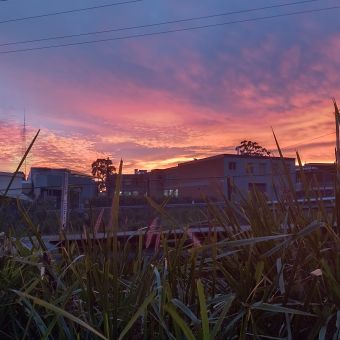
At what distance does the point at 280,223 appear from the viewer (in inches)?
105

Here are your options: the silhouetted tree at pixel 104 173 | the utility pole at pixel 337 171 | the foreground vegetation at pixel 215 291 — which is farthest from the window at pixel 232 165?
the utility pole at pixel 337 171

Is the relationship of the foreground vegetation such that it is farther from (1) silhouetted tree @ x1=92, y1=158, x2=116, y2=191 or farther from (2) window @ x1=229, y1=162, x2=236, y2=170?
(2) window @ x1=229, y1=162, x2=236, y2=170

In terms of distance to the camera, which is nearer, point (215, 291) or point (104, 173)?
point (215, 291)

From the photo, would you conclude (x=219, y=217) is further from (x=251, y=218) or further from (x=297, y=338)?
(x=297, y=338)

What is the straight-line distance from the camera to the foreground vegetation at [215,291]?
2045 millimetres

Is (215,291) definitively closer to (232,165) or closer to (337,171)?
(337,171)

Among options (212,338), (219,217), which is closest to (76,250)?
(219,217)

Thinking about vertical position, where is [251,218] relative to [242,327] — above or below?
above

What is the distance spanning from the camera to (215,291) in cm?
254

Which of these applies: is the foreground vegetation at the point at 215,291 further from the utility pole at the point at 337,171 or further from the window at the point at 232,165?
the window at the point at 232,165

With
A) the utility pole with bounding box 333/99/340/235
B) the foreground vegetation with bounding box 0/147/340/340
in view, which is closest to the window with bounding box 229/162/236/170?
the foreground vegetation with bounding box 0/147/340/340

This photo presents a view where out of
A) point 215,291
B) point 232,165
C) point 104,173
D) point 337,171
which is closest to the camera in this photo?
point 337,171

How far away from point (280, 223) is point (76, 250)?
45.3 inches

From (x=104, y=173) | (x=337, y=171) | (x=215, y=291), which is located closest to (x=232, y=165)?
(x=104, y=173)
